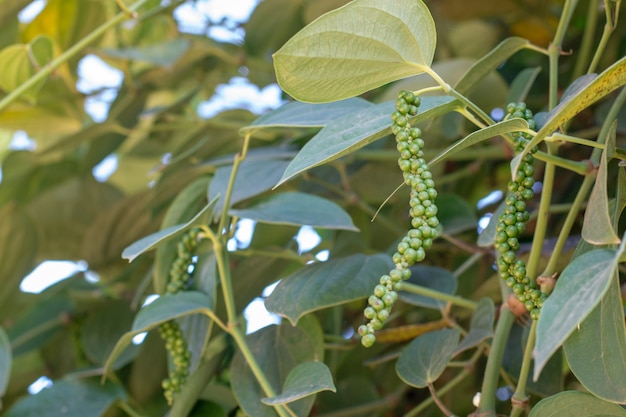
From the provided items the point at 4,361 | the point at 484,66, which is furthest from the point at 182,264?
Result: the point at 484,66

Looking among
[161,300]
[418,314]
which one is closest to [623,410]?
[161,300]

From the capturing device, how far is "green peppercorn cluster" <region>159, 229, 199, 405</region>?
563mm

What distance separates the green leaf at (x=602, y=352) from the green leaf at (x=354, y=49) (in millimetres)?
146

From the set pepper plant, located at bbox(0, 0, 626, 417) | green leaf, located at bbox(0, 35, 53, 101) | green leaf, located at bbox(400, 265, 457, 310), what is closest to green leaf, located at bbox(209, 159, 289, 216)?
pepper plant, located at bbox(0, 0, 626, 417)

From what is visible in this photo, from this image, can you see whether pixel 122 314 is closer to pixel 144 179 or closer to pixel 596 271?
pixel 144 179

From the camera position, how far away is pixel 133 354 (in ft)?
2.33

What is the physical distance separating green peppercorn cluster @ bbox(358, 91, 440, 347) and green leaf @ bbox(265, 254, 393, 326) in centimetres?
12

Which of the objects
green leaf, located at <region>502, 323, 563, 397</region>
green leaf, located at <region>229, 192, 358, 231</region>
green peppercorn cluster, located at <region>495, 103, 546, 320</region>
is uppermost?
green peppercorn cluster, located at <region>495, 103, 546, 320</region>

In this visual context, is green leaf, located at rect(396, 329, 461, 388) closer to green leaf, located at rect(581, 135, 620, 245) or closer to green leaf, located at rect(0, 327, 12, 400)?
green leaf, located at rect(581, 135, 620, 245)

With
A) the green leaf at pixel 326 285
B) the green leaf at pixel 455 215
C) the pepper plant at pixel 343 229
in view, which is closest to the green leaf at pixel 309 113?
the pepper plant at pixel 343 229

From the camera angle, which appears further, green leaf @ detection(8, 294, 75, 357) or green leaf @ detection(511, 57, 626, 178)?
green leaf @ detection(8, 294, 75, 357)

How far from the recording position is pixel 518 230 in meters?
0.40

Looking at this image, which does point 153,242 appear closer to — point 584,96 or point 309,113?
point 309,113

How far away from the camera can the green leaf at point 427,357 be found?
49 centimetres
